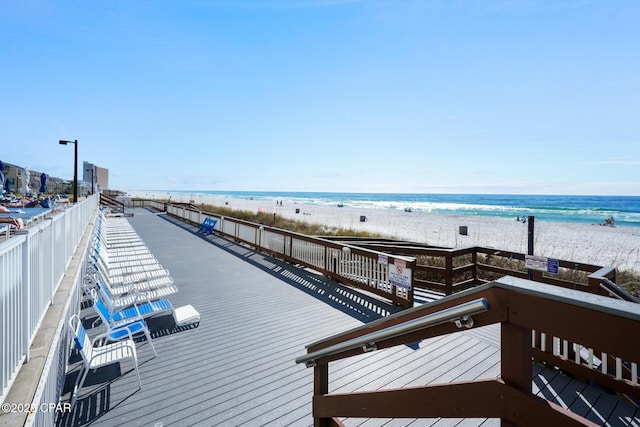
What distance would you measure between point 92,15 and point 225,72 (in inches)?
238

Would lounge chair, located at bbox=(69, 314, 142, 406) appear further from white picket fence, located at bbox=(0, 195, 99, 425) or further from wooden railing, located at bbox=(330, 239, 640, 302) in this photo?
wooden railing, located at bbox=(330, 239, 640, 302)

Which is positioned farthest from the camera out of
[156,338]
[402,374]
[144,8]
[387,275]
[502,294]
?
[144,8]

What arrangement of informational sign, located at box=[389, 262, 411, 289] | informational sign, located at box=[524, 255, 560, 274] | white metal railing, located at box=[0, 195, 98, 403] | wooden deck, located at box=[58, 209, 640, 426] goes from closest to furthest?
1. white metal railing, located at box=[0, 195, 98, 403]
2. wooden deck, located at box=[58, 209, 640, 426]
3. informational sign, located at box=[524, 255, 560, 274]
4. informational sign, located at box=[389, 262, 411, 289]

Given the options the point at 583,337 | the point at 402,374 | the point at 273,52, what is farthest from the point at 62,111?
the point at 583,337

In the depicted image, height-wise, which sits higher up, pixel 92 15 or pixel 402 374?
pixel 92 15

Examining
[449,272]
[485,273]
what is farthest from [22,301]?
[485,273]

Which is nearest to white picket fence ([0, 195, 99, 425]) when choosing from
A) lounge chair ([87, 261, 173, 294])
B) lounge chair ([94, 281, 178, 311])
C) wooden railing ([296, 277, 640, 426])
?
wooden railing ([296, 277, 640, 426])

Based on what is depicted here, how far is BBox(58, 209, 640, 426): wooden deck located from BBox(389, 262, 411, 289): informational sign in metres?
0.62

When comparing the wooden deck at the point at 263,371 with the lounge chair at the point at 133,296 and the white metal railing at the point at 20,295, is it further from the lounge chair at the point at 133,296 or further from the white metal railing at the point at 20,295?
the white metal railing at the point at 20,295

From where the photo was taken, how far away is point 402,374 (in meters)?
3.40

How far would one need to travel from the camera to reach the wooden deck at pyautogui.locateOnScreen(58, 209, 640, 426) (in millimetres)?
2785

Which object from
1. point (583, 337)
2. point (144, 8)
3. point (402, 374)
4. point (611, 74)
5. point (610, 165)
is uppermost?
point (610, 165)

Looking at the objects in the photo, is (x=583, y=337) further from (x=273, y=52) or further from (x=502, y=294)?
(x=273, y=52)

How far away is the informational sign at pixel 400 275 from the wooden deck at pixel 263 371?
62cm
